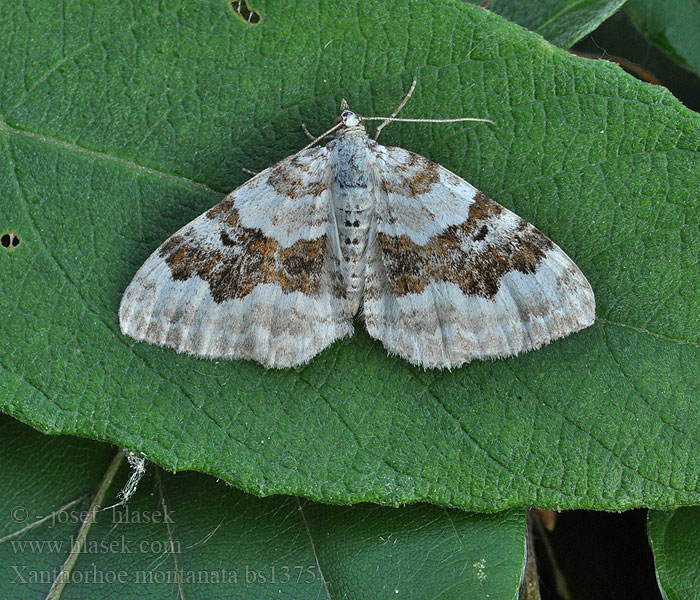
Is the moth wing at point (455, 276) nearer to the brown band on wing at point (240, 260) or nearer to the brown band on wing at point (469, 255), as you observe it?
the brown band on wing at point (469, 255)

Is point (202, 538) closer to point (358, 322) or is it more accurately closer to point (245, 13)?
point (358, 322)

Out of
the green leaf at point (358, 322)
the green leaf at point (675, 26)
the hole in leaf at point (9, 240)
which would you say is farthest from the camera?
the green leaf at point (675, 26)

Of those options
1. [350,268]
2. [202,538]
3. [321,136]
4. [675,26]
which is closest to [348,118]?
[321,136]

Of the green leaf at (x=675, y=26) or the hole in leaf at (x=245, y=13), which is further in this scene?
the green leaf at (x=675, y=26)

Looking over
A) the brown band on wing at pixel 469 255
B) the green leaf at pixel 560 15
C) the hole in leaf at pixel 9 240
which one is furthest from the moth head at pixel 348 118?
the hole in leaf at pixel 9 240

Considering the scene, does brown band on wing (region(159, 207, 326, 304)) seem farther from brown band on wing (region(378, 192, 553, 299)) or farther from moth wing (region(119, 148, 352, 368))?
brown band on wing (region(378, 192, 553, 299))

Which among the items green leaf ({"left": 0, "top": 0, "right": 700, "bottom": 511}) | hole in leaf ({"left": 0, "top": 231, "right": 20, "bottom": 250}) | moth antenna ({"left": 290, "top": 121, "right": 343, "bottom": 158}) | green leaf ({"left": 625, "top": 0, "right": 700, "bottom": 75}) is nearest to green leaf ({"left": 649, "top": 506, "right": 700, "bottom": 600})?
green leaf ({"left": 0, "top": 0, "right": 700, "bottom": 511})

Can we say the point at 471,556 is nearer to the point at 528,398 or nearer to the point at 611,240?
the point at 528,398
